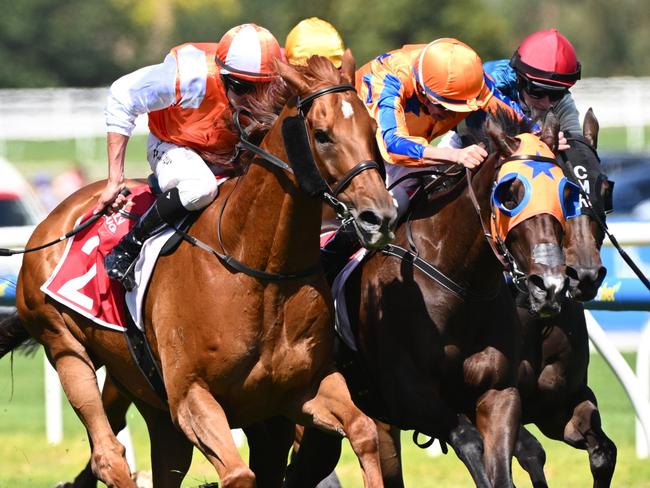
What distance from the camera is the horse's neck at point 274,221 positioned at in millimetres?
4531

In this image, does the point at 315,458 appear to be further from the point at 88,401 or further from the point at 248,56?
the point at 248,56

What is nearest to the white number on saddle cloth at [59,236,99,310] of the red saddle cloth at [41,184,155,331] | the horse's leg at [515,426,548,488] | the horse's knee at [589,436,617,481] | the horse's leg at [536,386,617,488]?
the red saddle cloth at [41,184,155,331]

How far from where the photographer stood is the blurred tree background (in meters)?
38.2

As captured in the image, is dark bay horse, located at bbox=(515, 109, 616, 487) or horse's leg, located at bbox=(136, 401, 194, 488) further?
horse's leg, located at bbox=(136, 401, 194, 488)

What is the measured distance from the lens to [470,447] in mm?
4691

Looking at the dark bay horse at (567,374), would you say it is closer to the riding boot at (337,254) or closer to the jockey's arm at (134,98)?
the riding boot at (337,254)

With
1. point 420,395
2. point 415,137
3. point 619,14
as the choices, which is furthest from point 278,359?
point 619,14

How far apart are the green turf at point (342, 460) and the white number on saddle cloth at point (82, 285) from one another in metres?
0.73

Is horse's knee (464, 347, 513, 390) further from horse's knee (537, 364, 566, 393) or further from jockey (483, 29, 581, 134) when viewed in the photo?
jockey (483, 29, 581, 134)

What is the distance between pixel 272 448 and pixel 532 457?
105 cm

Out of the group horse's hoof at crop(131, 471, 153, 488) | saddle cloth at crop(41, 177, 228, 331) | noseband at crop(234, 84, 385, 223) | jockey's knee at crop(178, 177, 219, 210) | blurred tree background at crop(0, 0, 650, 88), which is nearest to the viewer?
noseband at crop(234, 84, 385, 223)

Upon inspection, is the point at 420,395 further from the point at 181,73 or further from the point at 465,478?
the point at 465,478

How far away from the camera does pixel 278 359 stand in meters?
4.57

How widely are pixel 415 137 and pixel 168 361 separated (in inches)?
49.5
